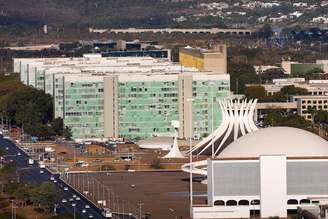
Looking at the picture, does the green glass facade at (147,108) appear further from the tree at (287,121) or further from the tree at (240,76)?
the tree at (240,76)

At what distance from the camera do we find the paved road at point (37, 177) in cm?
5950

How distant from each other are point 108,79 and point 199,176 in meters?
15.8

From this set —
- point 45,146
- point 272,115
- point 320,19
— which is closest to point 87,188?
point 45,146

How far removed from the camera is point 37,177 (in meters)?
68.7

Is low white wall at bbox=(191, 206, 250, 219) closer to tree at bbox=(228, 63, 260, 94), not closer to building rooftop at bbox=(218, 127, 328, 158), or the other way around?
building rooftop at bbox=(218, 127, 328, 158)

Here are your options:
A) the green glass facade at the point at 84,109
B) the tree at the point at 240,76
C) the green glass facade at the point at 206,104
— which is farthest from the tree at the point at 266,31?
the green glass facade at the point at 84,109

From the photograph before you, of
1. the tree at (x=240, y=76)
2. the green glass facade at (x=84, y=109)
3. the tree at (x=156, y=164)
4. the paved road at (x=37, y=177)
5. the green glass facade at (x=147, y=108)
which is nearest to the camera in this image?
the paved road at (x=37, y=177)

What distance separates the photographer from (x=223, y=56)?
97562mm

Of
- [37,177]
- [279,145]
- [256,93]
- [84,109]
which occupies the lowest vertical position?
[37,177]

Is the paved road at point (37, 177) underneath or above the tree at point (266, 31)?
underneath

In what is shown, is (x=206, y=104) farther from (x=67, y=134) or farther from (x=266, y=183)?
(x=266, y=183)

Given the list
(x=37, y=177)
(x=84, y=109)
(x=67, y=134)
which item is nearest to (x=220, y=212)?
(x=37, y=177)

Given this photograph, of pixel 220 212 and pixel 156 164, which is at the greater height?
pixel 156 164

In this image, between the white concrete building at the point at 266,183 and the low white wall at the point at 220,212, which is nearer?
the low white wall at the point at 220,212
